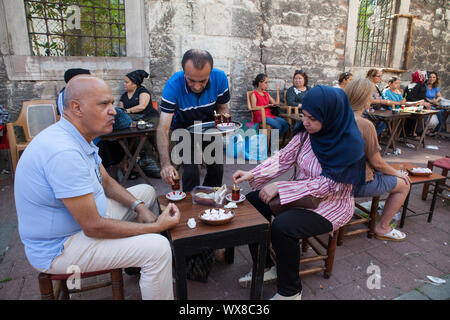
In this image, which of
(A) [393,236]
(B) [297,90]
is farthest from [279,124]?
(A) [393,236]

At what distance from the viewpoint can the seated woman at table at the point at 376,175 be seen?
7.98ft

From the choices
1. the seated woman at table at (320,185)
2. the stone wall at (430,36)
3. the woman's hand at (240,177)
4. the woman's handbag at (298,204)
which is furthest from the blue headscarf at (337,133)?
the stone wall at (430,36)

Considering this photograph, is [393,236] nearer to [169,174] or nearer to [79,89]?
[169,174]

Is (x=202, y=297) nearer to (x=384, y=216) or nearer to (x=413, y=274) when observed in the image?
(x=413, y=274)

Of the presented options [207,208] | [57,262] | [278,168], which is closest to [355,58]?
[278,168]

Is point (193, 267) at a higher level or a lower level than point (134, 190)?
lower

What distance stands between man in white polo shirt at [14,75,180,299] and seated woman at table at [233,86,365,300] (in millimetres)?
728

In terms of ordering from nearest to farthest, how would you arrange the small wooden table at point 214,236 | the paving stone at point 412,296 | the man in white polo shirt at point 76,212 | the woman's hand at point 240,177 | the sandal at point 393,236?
the man in white polo shirt at point 76,212 < the small wooden table at point 214,236 < the paving stone at point 412,296 < the woman's hand at point 240,177 < the sandal at point 393,236

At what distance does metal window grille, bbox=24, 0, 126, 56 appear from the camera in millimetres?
4633

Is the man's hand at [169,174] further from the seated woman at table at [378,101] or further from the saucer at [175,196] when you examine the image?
the seated woman at table at [378,101]

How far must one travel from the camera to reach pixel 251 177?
241cm

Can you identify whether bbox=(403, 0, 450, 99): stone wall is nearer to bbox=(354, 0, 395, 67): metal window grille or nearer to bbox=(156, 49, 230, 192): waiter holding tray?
bbox=(354, 0, 395, 67): metal window grille

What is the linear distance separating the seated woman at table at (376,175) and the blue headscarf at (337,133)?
0.41 metres

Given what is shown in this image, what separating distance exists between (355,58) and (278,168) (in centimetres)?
688
